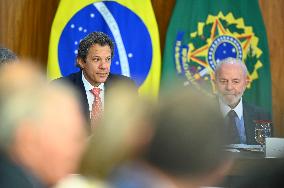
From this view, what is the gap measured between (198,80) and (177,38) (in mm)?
424

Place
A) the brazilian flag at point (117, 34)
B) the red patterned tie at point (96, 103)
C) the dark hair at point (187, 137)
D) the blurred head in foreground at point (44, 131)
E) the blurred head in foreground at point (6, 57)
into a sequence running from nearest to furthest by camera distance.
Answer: the dark hair at point (187, 137)
the blurred head in foreground at point (44, 131)
the blurred head in foreground at point (6, 57)
the red patterned tie at point (96, 103)
the brazilian flag at point (117, 34)

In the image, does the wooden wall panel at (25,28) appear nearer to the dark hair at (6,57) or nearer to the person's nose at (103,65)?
the person's nose at (103,65)

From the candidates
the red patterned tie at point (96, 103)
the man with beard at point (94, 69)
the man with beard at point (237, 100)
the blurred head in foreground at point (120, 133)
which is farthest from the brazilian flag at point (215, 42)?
the blurred head in foreground at point (120, 133)

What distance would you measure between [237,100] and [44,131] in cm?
285

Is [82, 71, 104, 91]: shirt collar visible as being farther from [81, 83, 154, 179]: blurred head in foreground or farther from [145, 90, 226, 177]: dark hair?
[145, 90, 226, 177]: dark hair

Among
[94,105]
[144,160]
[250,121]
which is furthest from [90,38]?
[144,160]

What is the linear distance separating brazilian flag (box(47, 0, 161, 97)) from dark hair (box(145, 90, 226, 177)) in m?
3.95

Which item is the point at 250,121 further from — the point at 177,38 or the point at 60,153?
the point at 60,153

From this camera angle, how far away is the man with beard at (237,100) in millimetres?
3736

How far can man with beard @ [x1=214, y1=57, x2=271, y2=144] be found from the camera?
374 centimetres

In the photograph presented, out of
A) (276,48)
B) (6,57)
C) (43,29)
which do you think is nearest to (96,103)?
(6,57)

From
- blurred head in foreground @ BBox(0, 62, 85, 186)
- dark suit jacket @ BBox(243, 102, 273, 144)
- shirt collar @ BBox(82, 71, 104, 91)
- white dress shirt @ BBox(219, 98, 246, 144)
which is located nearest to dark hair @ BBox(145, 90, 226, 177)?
blurred head in foreground @ BBox(0, 62, 85, 186)

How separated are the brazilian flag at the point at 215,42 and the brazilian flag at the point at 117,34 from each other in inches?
6.4

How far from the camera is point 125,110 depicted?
1.12m
